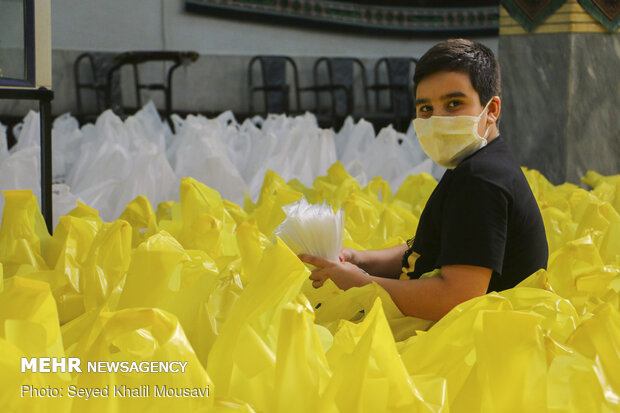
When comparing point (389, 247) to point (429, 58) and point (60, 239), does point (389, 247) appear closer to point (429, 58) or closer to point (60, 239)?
point (429, 58)

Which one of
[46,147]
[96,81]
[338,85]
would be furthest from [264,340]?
[338,85]

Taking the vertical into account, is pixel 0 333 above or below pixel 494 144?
below

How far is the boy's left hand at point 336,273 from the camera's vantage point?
0.92 meters

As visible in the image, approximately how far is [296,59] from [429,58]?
5.46m

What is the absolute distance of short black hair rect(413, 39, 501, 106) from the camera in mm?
1001

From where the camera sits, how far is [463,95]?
1.01 meters

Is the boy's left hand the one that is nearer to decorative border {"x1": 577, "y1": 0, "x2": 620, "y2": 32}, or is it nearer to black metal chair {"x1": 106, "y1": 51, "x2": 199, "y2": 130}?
decorative border {"x1": 577, "y1": 0, "x2": 620, "y2": 32}

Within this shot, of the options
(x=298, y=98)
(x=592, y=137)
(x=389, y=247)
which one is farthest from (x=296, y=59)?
(x=389, y=247)

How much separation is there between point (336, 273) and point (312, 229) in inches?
2.8

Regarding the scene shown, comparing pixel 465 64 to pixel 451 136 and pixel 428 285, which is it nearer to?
pixel 451 136

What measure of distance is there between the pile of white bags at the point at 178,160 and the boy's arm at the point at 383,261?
457mm

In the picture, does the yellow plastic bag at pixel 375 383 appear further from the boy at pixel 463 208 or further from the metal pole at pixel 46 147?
the metal pole at pixel 46 147

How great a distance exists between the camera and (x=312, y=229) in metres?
0.90

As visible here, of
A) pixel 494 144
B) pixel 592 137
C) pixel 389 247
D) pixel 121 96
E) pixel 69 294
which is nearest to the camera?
pixel 69 294
